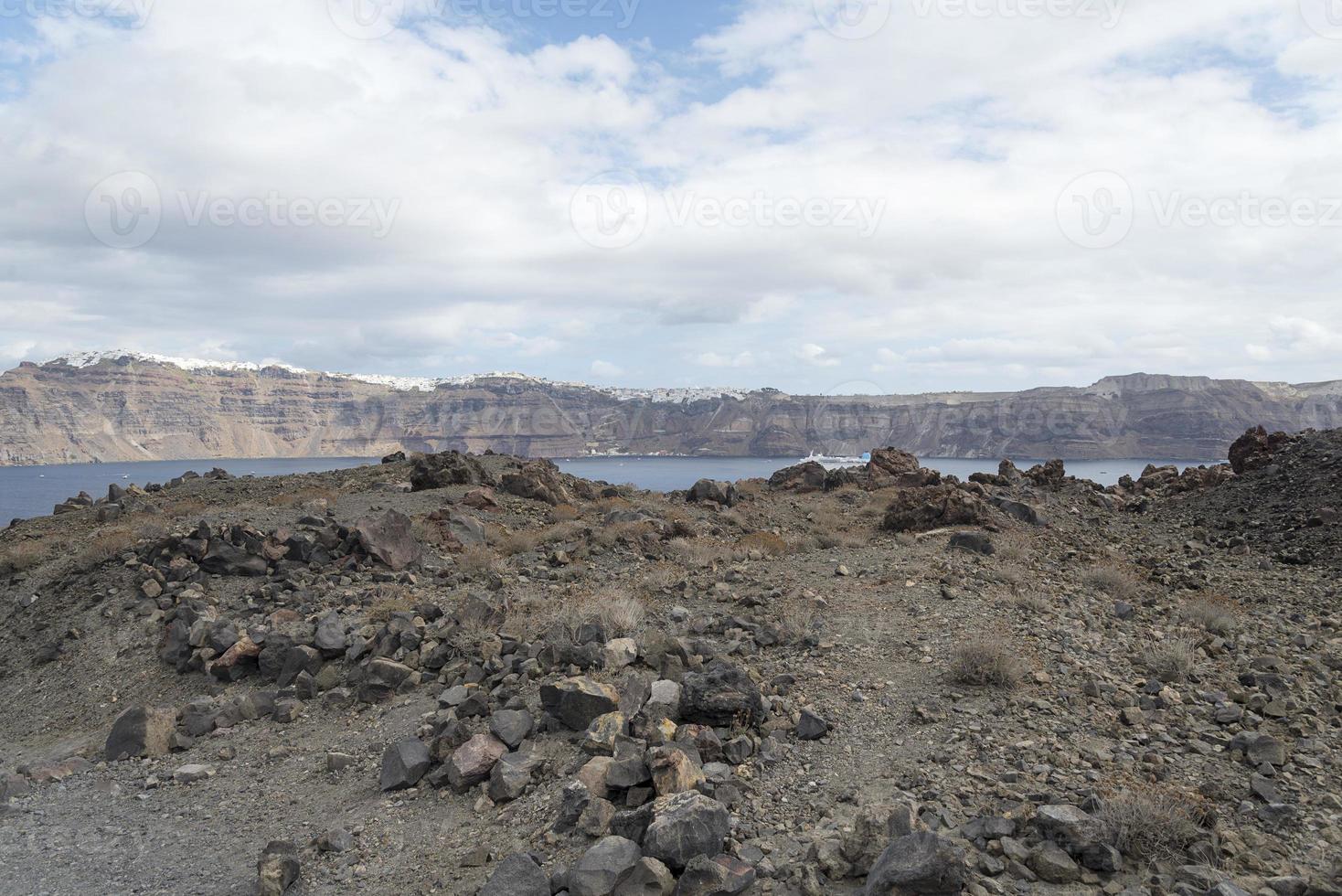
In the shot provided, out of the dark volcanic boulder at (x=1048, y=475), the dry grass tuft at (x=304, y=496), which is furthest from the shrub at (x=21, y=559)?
the dark volcanic boulder at (x=1048, y=475)

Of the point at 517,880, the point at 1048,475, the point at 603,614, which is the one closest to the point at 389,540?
the point at 603,614

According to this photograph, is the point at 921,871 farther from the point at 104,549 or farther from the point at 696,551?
the point at 104,549

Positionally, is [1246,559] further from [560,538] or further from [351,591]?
[351,591]

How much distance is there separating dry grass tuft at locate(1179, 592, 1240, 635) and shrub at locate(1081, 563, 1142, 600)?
84 cm

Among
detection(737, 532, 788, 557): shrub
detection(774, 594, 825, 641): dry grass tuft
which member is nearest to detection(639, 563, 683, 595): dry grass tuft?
detection(774, 594, 825, 641): dry grass tuft

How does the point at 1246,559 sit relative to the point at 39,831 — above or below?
above

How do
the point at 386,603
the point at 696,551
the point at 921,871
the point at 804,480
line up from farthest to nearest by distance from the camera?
the point at 804,480 < the point at 696,551 < the point at 386,603 < the point at 921,871

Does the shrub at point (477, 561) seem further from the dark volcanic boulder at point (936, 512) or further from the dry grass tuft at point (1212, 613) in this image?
the dry grass tuft at point (1212, 613)

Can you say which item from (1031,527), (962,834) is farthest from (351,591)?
(1031,527)

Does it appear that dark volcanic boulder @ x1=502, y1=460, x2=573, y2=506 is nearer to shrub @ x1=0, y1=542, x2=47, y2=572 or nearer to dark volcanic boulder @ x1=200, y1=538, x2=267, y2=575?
dark volcanic boulder @ x1=200, y1=538, x2=267, y2=575

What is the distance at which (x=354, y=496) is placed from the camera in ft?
68.8

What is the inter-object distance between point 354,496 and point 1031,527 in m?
18.4

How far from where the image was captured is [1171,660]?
27.0 ft

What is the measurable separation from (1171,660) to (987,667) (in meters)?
2.33
